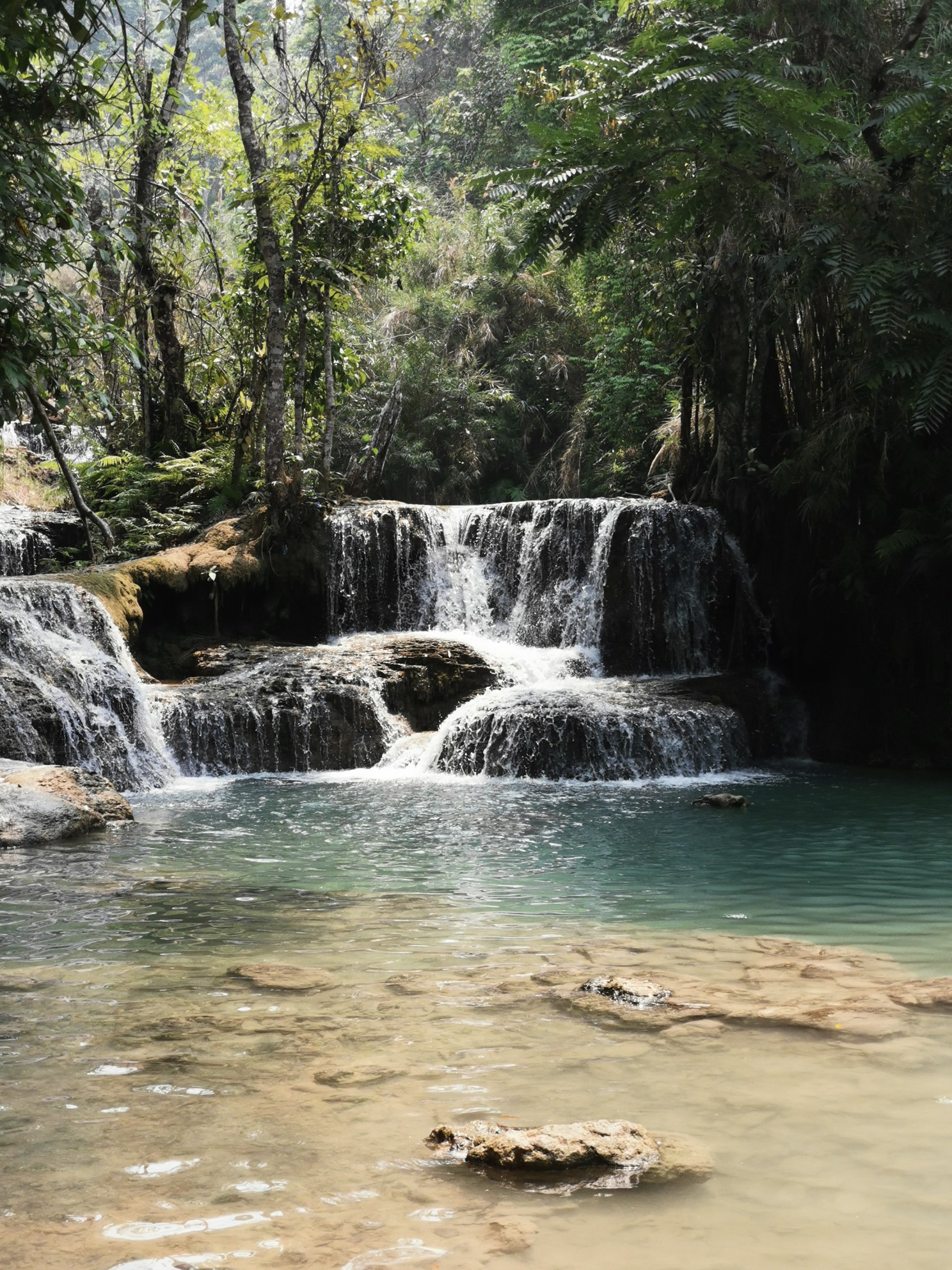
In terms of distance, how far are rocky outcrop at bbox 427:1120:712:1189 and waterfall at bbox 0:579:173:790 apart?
351 inches

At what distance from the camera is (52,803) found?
332 inches

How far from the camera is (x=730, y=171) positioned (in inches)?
316

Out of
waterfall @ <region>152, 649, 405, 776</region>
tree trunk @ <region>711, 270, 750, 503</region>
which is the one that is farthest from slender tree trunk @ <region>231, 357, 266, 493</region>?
tree trunk @ <region>711, 270, 750, 503</region>

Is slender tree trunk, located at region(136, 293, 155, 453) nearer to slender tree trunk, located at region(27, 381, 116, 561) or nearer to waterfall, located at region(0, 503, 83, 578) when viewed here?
waterfall, located at region(0, 503, 83, 578)

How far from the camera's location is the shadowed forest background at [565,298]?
24.3 ft

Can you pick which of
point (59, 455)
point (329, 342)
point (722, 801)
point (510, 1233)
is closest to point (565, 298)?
point (329, 342)

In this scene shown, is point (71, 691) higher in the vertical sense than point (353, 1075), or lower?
higher

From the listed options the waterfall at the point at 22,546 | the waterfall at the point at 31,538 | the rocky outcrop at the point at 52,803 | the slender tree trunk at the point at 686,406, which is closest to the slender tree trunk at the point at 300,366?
the waterfall at the point at 31,538

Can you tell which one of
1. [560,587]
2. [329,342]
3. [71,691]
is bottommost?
[71,691]

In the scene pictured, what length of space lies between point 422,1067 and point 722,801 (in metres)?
6.94

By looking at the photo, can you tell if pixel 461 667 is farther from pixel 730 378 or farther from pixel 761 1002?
pixel 761 1002

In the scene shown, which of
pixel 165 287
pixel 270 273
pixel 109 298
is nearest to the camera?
pixel 109 298

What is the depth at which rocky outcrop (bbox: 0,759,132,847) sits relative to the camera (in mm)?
8109

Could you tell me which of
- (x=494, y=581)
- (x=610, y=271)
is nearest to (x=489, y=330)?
(x=610, y=271)
